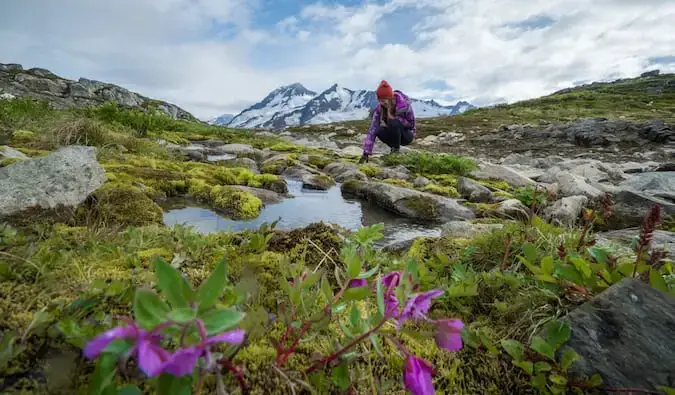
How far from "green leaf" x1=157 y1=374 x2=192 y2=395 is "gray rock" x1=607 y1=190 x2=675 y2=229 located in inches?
224

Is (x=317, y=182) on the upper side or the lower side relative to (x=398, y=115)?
lower

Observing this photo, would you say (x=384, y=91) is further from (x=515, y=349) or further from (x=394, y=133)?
(x=515, y=349)

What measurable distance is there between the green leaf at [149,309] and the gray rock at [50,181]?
12.6ft

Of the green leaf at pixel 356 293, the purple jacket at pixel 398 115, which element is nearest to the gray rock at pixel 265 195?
the green leaf at pixel 356 293

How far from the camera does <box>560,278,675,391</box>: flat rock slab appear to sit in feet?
4.18

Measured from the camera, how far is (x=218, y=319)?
0.69 m

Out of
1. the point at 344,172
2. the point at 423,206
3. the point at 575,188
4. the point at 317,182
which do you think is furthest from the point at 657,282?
the point at 344,172

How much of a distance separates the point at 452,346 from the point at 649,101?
313ft

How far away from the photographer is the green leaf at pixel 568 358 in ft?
4.24

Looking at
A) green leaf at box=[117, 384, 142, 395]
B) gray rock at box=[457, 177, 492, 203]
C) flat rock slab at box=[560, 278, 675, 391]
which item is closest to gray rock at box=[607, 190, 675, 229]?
gray rock at box=[457, 177, 492, 203]

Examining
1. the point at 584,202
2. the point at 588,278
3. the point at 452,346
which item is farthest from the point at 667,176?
the point at 452,346

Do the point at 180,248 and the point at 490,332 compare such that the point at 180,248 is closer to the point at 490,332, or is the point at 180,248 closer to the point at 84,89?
the point at 490,332

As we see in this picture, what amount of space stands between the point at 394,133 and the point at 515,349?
12.8 m

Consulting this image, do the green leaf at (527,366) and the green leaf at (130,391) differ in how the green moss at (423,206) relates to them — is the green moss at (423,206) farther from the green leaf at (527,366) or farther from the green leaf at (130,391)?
the green leaf at (130,391)
